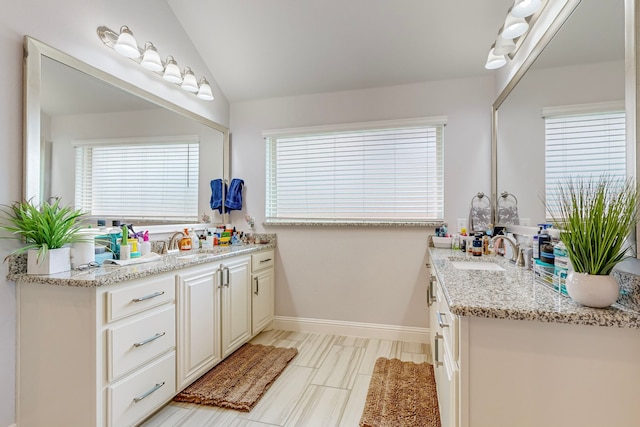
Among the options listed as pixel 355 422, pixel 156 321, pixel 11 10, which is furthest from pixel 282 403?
pixel 11 10

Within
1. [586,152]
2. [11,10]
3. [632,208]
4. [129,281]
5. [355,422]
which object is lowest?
[355,422]

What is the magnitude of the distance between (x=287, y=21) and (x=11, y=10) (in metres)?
1.65

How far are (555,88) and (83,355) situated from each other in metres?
2.63

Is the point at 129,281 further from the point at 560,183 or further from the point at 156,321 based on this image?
the point at 560,183

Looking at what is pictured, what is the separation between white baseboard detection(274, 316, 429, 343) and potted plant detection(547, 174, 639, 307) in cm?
190

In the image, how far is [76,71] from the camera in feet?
5.96

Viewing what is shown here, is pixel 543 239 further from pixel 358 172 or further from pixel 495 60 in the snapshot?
pixel 358 172

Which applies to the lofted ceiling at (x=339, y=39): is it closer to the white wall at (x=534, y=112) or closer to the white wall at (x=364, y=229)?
the white wall at (x=364, y=229)

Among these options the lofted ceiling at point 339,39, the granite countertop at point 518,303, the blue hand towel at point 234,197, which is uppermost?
the lofted ceiling at point 339,39

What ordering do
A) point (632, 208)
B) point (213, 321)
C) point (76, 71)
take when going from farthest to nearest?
point (213, 321) < point (76, 71) < point (632, 208)

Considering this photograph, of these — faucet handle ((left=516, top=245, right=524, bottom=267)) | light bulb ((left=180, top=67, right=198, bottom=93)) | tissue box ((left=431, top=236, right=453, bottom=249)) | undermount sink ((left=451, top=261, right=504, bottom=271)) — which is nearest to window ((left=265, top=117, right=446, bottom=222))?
tissue box ((left=431, top=236, right=453, bottom=249))

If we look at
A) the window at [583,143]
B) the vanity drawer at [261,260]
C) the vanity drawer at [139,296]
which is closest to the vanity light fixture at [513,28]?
the window at [583,143]

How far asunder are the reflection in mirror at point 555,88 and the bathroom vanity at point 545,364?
2.76 feet

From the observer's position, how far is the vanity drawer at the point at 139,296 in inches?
57.3
